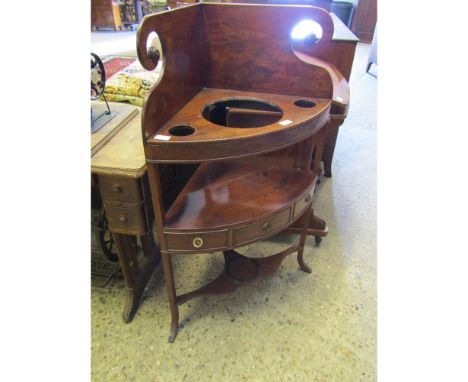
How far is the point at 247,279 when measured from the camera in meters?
1.26

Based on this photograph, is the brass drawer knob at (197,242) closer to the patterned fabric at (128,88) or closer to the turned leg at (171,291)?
the turned leg at (171,291)

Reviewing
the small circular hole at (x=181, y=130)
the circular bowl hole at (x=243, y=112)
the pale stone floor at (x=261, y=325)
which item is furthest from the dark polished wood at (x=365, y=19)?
the small circular hole at (x=181, y=130)

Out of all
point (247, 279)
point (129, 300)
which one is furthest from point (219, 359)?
point (129, 300)

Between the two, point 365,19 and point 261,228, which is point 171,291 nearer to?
point 261,228

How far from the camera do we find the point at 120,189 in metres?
0.96

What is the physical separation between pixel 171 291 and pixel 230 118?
0.66 metres

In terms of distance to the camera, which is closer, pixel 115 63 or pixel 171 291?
pixel 171 291

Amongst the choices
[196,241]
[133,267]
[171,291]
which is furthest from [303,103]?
[133,267]

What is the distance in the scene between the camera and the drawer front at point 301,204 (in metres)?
1.08

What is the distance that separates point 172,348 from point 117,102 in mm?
1052

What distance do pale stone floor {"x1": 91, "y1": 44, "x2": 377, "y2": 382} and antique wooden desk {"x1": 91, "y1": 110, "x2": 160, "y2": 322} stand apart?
0.14 m

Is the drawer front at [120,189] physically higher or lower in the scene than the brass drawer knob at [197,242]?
higher

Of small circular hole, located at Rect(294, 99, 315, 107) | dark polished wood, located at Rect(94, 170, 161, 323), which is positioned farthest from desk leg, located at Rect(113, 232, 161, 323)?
small circular hole, located at Rect(294, 99, 315, 107)

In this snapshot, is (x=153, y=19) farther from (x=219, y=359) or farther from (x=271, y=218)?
(x=219, y=359)
